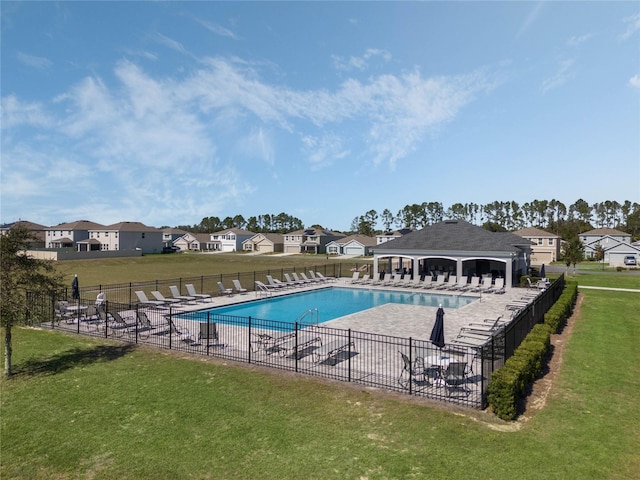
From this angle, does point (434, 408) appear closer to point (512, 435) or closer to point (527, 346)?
point (512, 435)

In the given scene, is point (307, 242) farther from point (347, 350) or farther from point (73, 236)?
point (347, 350)

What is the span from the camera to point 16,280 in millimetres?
11602

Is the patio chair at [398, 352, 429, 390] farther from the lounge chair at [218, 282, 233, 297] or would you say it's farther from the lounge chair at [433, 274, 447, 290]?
the lounge chair at [433, 274, 447, 290]

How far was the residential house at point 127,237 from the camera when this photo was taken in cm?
8506

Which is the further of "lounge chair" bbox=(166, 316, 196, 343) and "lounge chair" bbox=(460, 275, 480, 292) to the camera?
"lounge chair" bbox=(460, 275, 480, 292)

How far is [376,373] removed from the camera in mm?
11492

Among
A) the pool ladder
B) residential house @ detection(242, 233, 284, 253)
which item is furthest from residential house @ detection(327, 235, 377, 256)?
the pool ladder

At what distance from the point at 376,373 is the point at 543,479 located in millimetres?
5436

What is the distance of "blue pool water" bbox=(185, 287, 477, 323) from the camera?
74.9 feet

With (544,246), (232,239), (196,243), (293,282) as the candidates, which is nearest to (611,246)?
(544,246)

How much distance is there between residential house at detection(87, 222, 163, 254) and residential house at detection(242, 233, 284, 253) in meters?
24.6

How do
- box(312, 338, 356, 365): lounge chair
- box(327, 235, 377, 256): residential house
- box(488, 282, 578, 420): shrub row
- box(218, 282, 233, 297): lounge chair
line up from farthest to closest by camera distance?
box(327, 235, 377, 256): residential house
box(218, 282, 233, 297): lounge chair
box(312, 338, 356, 365): lounge chair
box(488, 282, 578, 420): shrub row

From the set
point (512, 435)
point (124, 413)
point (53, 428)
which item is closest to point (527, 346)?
point (512, 435)

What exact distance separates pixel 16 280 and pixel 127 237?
81.5 metres
